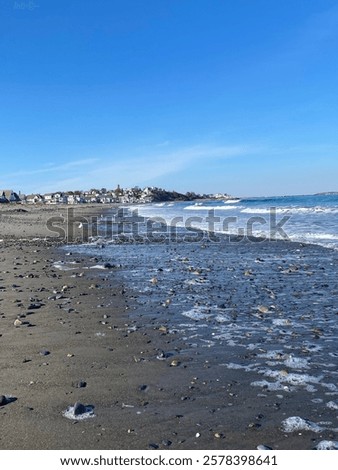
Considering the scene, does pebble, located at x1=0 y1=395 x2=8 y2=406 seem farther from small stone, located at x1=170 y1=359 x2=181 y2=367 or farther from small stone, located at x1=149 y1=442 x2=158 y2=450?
small stone, located at x1=170 y1=359 x2=181 y2=367

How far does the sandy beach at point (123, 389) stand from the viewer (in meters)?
3.85

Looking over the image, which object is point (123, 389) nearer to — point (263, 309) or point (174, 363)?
point (174, 363)

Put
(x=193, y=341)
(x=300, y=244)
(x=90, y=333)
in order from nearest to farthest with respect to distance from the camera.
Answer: (x=193, y=341)
(x=90, y=333)
(x=300, y=244)

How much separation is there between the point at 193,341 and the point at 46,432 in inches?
116

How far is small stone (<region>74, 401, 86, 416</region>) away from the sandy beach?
0.05m

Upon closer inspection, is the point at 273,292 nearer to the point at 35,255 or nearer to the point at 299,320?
the point at 299,320

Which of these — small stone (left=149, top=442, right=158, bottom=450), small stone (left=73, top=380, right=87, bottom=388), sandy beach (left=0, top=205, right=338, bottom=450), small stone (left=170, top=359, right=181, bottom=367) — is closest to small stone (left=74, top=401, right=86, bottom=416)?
sandy beach (left=0, top=205, right=338, bottom=450)

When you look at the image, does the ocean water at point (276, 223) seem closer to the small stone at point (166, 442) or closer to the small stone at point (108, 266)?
the small stone at point (108, 266)

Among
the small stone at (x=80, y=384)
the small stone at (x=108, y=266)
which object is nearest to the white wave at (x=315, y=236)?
the small stone at (x=108, y=266)

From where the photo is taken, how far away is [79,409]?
4324 mm

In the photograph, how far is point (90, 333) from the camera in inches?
277

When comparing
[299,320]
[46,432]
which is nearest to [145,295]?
[299,320]

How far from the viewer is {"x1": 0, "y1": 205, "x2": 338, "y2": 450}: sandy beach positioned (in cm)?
Result: 385

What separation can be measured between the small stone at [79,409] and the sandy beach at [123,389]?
2.1 inches
